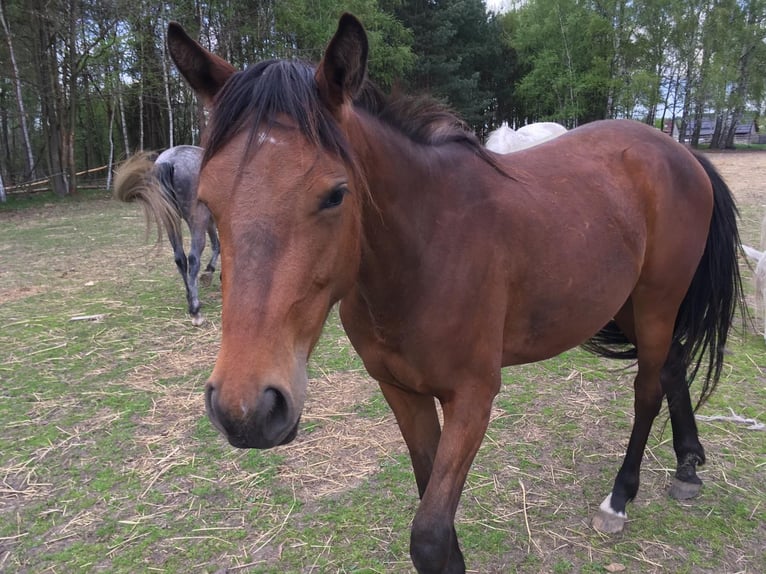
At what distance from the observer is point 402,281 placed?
1.49m

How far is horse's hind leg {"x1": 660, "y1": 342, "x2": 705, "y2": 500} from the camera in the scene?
7.92ft

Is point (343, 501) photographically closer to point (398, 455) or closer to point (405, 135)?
point (398, 455)

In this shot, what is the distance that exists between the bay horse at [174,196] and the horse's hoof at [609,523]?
385 centimetres

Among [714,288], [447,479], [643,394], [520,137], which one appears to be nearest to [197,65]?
[447,479]

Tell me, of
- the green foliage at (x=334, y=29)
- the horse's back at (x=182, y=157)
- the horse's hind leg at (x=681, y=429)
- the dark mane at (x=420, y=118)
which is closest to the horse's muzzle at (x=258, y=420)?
the dark mane at (x=420, y=118)

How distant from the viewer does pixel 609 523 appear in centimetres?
221

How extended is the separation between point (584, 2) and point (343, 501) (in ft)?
113

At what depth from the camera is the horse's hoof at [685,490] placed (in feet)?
7.85

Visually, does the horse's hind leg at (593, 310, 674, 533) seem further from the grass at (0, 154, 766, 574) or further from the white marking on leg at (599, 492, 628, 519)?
the grass at (0, 154, 766, 574)

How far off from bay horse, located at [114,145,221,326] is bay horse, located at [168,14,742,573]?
3.27m

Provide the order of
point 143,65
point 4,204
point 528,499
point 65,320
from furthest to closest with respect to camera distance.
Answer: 1. point 143,65
2. point 4,204
3. point 65,320
4. point 528,499

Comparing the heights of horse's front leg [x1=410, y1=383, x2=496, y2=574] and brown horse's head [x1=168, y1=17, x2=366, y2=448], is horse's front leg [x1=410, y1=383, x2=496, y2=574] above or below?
below

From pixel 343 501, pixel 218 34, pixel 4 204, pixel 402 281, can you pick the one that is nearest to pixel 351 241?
pixel 402 281

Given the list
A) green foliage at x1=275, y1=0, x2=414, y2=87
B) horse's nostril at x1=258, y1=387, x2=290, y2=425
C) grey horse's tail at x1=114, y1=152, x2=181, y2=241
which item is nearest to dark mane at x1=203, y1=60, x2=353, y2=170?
horse's nostril at x1=258, y1=387, x2=290, y2=425
